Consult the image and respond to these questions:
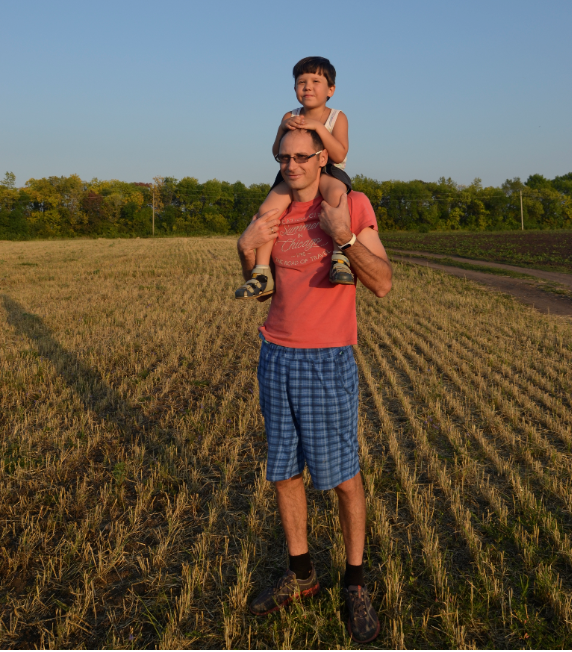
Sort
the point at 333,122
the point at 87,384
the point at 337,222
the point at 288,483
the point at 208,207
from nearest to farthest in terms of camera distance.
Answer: the point at 337,222 < the point at 288,483 < the point at 333,122 < the point at 87,384 < the point at 208,207

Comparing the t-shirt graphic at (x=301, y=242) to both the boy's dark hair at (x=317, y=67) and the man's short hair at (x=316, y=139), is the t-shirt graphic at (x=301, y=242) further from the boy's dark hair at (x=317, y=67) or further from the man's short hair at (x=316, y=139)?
the boy's dark hair at (x=317, y=67)

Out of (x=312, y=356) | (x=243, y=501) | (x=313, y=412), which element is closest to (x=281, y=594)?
(x=313, y=412)

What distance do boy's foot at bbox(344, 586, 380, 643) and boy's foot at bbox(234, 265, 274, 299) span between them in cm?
173

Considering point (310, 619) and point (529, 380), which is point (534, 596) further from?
point (529, 380)

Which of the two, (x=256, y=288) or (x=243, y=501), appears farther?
(x=243, y=501)

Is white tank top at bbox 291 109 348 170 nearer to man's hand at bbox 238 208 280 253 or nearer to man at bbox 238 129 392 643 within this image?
man at bbox 238 129 392 643

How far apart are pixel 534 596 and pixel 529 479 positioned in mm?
1534

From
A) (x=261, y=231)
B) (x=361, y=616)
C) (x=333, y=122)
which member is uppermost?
(x=333, y=122)

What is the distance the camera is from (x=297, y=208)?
2.80 metres

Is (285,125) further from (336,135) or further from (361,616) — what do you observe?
(361,616)

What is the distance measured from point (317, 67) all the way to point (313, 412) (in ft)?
7.71

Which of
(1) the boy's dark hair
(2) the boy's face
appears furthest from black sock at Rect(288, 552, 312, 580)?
(1) the boy's dark hair

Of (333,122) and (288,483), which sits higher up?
(333,122)

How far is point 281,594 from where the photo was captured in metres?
2.79
